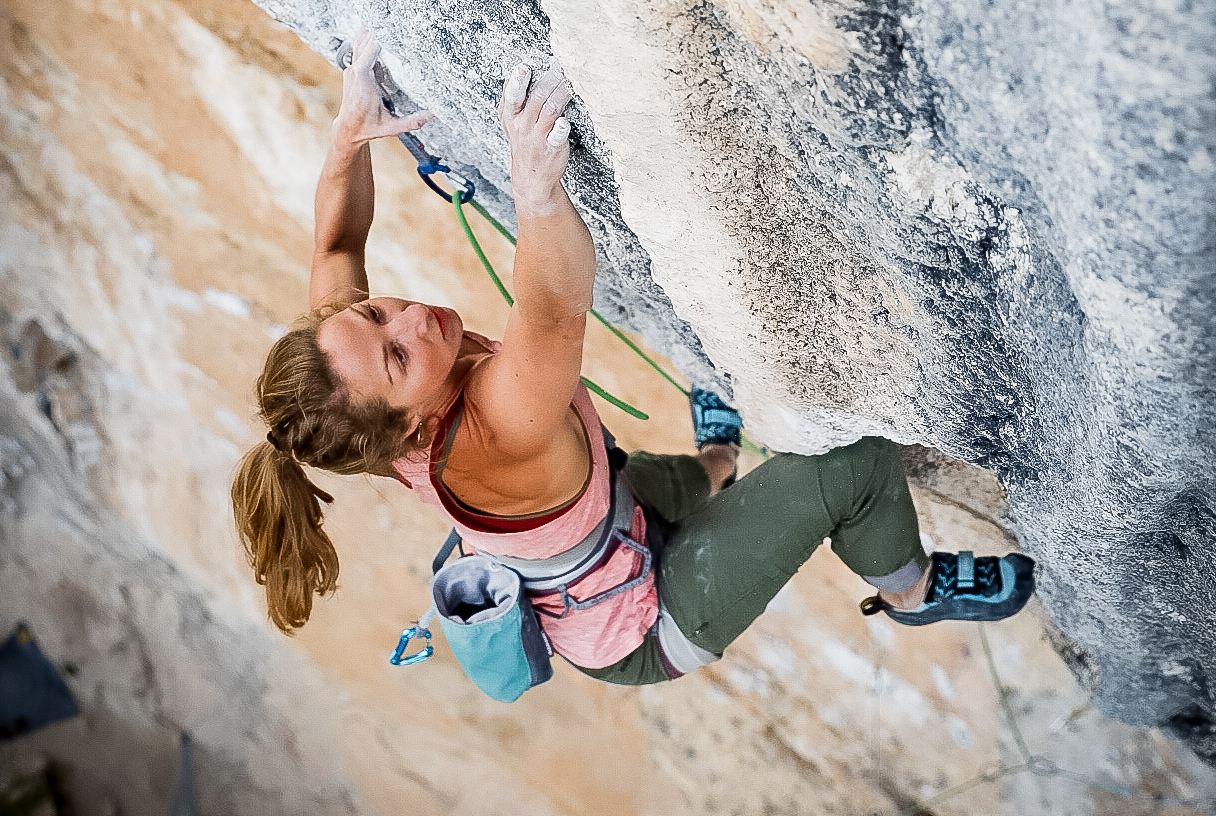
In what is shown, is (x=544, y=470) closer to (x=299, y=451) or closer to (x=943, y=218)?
(x=299, y=451)

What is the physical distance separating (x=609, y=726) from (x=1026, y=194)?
2.64 meters

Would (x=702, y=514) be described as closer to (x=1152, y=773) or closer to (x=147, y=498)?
(x=1152, y=773)

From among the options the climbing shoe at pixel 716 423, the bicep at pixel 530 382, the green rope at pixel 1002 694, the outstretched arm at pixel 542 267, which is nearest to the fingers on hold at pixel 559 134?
the outstretched arm at pixel 542 267

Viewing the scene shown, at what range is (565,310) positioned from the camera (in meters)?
1.00

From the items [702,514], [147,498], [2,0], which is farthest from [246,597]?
[702,514]

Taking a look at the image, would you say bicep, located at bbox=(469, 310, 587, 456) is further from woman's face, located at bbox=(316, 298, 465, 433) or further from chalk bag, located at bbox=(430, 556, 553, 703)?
chalk bag, located at bbox=(430, 556, 553, 703)

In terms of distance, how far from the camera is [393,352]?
1117 mm

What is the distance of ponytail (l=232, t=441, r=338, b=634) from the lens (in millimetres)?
1266

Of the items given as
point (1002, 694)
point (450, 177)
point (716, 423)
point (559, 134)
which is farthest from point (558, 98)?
point (1002, 694)

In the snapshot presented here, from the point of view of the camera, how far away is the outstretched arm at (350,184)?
1.32m

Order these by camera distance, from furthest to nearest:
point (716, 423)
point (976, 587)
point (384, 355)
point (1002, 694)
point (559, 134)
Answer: point (1002, 694) → point (716, 423) → point (976, 587) → point (384, 355) → point (559, 134)

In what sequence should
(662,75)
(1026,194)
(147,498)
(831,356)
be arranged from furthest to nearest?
(147,498)
(831,356)
(662,75)
(1026,194)

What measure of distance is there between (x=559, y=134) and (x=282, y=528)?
0.69 metres

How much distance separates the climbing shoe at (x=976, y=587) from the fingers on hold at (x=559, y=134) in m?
1.02
